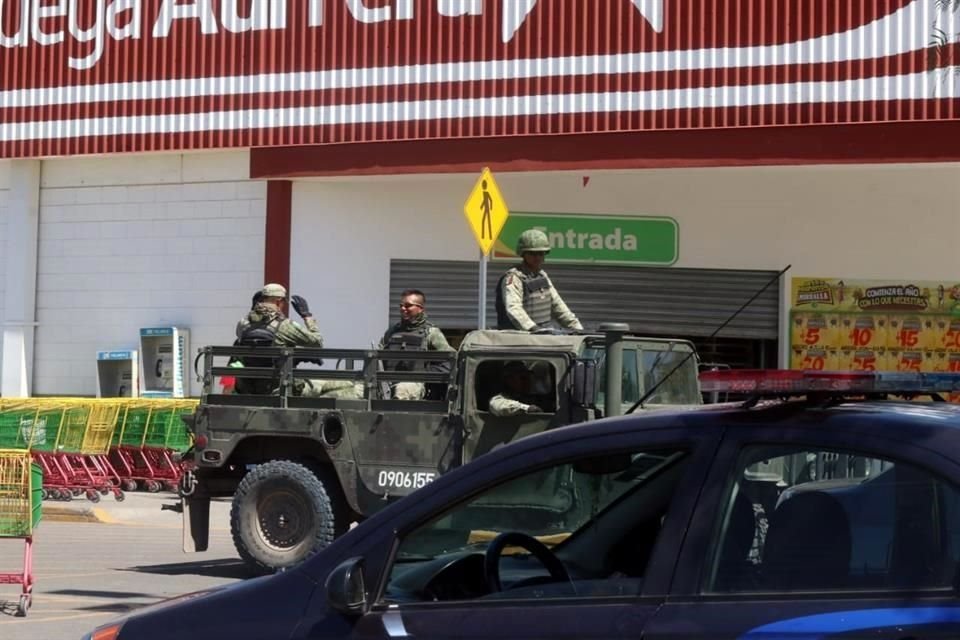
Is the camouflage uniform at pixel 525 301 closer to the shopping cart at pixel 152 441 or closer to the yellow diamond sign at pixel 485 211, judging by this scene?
the yellow diamond sign at pixel 485 211

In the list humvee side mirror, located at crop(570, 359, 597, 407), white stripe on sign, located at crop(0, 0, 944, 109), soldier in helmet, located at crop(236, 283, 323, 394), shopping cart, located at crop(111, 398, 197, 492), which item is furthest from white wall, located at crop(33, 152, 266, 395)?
humvee side mirror, located at crop(570, 359, 597, 407)

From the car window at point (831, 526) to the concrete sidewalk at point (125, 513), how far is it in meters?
12.1

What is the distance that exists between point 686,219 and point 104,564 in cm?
830

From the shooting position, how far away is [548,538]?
4332 mm

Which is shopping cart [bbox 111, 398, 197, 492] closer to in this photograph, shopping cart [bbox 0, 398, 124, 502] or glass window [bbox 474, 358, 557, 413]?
shopping cart [bbox 0, 398, 124, 502]

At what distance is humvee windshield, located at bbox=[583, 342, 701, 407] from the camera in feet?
33.1

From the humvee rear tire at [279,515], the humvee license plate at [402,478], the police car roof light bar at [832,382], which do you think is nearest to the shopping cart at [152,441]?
the humvee rear tire at [279,515]

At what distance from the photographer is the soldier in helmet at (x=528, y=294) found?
10922 millimetres

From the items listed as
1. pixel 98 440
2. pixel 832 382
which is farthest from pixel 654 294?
pixel 832 382

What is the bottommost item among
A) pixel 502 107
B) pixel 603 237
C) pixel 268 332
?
pixel 268 332

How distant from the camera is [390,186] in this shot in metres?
17.3

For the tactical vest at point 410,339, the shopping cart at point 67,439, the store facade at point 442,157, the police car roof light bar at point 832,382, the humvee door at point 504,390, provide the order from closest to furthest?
1. the police car roof light bar at point 832,382
2. the humvee door at point 504,390
3. the tactical vest at point 410,339
4. the store facade at point 442,157
5. the shopping cart at point 67,439

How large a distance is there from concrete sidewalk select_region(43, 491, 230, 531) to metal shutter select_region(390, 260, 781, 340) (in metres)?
3.50

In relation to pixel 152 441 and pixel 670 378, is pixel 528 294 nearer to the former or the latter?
pixel 670 378
